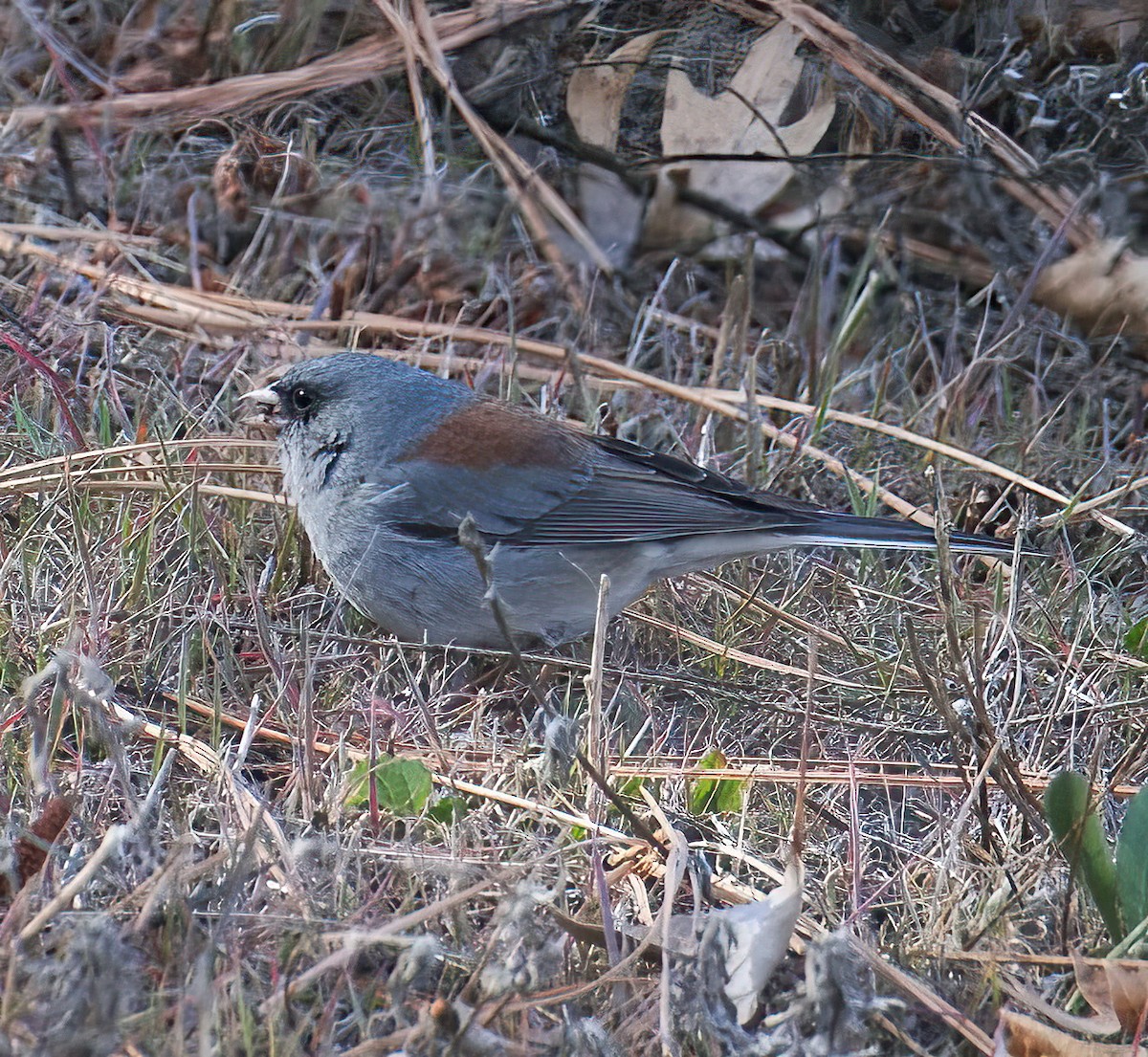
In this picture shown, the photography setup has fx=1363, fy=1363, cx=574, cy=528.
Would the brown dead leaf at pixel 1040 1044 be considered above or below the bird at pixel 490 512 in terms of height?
above

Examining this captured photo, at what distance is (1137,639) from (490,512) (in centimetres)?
144

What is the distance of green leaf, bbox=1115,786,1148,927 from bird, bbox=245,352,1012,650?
99 cm

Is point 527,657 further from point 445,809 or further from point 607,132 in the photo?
point 607,132

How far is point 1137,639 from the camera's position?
2920mm

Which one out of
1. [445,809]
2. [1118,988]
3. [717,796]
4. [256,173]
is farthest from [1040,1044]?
[256,173]

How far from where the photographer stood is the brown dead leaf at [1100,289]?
159 inches

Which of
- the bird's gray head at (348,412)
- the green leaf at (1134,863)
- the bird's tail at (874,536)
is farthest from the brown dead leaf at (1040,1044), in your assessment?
the bird's gray head at (348,412)

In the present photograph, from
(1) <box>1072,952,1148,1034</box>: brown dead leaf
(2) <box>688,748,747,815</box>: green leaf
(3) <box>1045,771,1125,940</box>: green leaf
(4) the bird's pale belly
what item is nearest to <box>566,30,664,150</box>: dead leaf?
(4) the bird's pale belly

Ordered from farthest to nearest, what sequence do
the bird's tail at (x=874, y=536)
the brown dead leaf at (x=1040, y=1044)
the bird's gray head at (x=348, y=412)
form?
the bird's gray head at (x=348, y=412), the bird's tail at (x=874, y=536), the brown dead leaf at (x=1040, y=1044)

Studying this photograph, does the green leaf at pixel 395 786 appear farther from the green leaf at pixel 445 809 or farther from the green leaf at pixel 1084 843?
the green leaf at pixel 1084 843

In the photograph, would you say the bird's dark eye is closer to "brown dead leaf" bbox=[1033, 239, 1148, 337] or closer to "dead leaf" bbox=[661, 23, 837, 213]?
"dead leaf" bbox=[661, 23, 837, 213]

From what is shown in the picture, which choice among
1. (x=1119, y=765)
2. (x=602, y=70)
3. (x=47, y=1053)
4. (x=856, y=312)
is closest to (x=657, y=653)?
(x=1119, y=765)

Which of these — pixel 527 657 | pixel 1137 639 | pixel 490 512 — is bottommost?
pixel 527 657

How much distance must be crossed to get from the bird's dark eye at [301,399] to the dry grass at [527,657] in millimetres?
213
